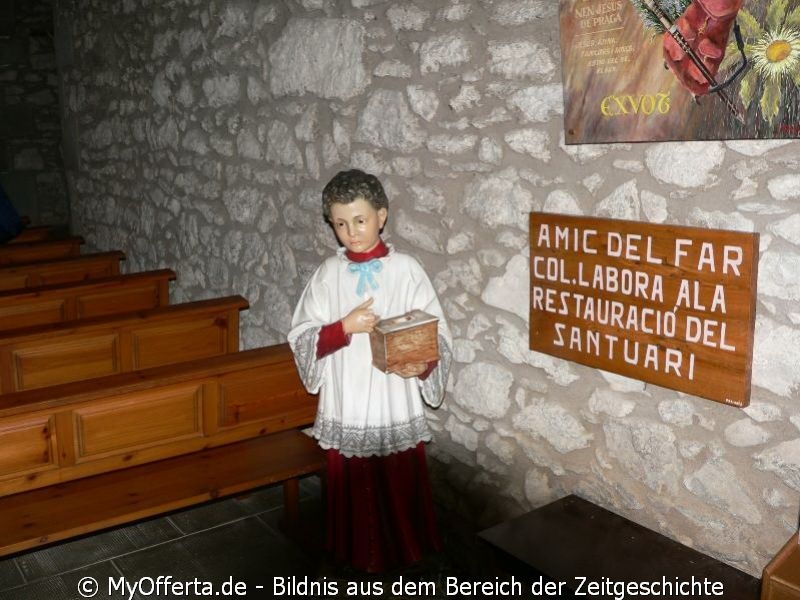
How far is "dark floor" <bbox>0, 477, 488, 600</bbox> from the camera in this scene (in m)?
3.51

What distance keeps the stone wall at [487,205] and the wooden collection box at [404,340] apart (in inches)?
14.8

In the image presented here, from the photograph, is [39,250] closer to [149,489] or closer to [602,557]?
Result: [149,489]

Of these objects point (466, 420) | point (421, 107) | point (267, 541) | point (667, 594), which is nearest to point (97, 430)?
point (267, 541)

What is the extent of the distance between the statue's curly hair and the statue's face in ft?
0.05

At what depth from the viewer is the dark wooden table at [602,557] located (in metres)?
2.65

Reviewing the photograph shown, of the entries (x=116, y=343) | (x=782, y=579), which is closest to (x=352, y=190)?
(x=782, y=579)

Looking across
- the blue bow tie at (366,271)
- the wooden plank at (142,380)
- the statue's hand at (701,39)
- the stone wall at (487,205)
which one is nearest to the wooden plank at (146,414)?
the wooden plank at (142,380)

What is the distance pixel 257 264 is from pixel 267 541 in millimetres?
1697

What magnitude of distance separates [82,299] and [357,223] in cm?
301

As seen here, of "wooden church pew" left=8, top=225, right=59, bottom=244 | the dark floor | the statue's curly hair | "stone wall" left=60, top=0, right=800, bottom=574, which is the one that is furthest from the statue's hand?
"wooden church pew" left=8, top=225, right=59, bottom=244

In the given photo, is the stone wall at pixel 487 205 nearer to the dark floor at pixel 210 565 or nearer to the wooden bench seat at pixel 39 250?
the dark floor at pixel 210 565

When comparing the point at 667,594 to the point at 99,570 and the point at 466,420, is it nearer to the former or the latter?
the point at 466,420

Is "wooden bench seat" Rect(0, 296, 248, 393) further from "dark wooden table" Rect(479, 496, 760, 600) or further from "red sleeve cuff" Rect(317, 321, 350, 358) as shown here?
"dark wooden table" Rect(479, 496, 760, 600)
